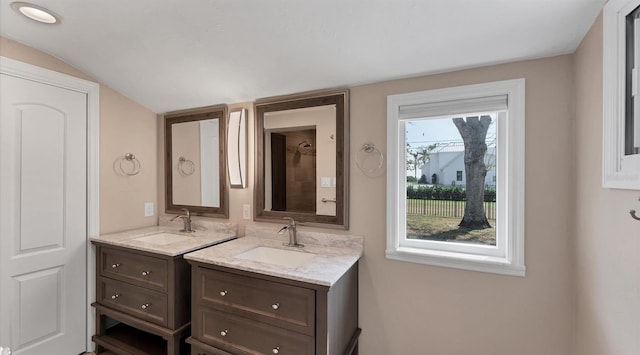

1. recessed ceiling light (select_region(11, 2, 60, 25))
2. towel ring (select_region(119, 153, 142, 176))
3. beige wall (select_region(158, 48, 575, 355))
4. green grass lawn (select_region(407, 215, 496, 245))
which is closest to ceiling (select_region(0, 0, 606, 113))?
recessed ceiling light (select_region(11, 2, 60, 25))

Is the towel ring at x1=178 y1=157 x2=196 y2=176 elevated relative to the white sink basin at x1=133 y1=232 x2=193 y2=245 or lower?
elevated

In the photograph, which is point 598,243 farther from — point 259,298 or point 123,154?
point 123,154

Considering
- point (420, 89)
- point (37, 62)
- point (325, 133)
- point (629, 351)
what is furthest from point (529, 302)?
point (37, 62)

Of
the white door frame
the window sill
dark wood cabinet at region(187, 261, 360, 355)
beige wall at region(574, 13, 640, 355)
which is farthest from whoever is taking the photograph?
the white door frame

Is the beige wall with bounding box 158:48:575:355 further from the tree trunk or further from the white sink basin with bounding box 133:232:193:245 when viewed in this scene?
the white sink basin with bounding box 133:232:193:245

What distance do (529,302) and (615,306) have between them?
1.62 ft

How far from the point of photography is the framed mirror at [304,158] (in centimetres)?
188

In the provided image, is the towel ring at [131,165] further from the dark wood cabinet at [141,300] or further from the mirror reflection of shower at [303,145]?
the mirror reflection of shower at [303,145]

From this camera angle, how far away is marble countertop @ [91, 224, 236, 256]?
6.08ft

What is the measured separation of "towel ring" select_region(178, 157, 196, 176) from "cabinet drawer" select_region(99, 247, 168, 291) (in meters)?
0.80


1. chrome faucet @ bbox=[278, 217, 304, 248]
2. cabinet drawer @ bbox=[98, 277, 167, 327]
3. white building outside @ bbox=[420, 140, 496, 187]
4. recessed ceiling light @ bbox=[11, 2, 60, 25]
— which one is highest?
recessed ceiling light @ bbox=[11, 2, 60, 25]

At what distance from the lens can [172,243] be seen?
202cm

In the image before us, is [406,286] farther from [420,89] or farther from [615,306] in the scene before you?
[420,89]

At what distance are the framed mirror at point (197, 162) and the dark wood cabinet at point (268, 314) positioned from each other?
2.70 feet
